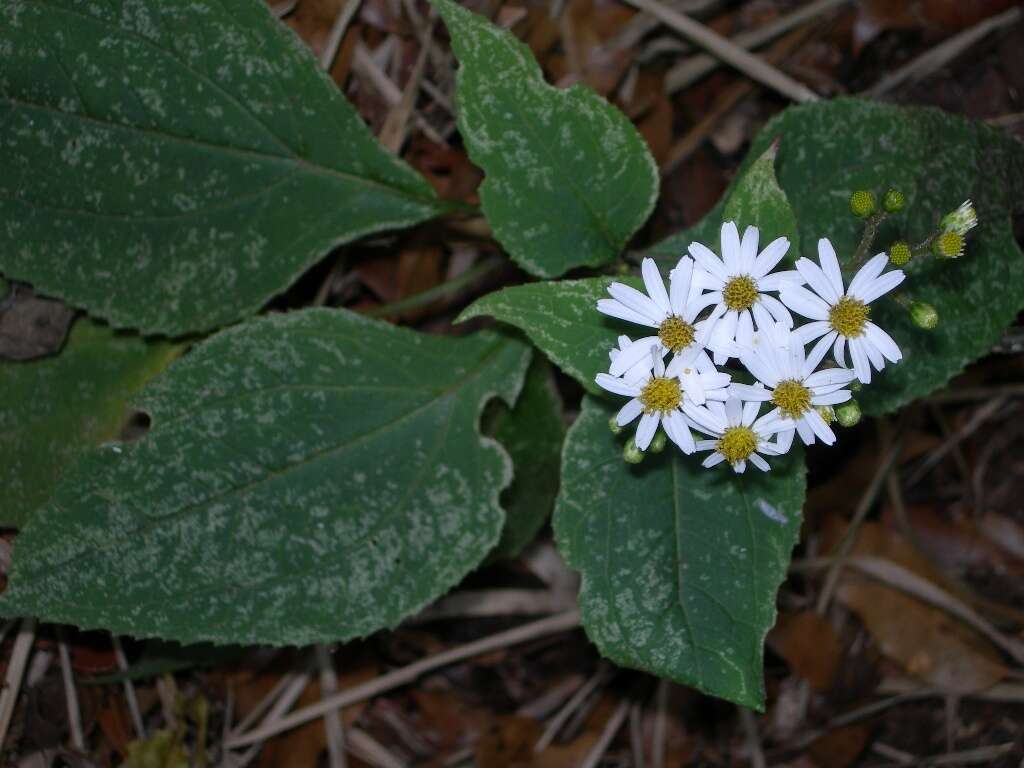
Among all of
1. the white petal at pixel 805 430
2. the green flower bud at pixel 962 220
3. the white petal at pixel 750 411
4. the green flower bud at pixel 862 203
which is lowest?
the white petal at pixel 750 411

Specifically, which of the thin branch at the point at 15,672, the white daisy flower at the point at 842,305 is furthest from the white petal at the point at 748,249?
the thin branch at the point at 15,672

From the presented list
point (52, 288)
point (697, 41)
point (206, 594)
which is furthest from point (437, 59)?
point (206, 594)

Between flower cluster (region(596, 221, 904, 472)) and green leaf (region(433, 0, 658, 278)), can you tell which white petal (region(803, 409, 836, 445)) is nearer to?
flower cluster (region(596, 221, 904, 472))

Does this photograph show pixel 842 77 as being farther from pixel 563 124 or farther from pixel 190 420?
pixel 190 420

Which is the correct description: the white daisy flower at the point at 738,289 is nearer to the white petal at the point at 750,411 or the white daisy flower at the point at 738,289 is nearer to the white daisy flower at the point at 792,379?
the white daisy flower at the point at 792,379

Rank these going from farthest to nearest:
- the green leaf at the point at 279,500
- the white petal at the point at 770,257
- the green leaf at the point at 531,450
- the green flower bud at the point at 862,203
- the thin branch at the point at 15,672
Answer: the green leaf at the point at 531,450 → the thin branch at the point at 15,672 → the green leaf at the point at 279,500 → the green flower bud at the point at 862,203 → the white petal at the point at 770,257

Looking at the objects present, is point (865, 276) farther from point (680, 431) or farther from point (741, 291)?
point (680, 431)

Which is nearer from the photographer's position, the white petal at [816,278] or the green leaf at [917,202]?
the white petal at [816,278]
